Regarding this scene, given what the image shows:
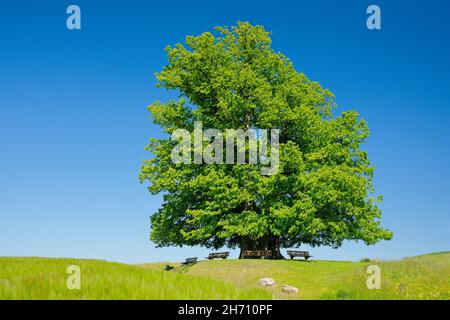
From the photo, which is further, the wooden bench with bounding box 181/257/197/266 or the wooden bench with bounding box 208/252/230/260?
the wooden bench with bounding box 208/252/230/260

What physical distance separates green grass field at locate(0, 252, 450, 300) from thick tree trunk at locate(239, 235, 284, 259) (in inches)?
232

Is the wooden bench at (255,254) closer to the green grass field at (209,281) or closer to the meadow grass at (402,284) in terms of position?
the green grass field at (209,281)

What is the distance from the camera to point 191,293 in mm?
13180

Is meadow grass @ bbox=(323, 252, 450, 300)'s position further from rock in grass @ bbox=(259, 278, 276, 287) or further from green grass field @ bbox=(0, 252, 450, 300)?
rock in grass @ bbox=(259, 278, 276, 287)

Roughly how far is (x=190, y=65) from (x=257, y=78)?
18.8 feet

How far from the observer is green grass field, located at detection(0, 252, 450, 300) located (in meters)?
12.9

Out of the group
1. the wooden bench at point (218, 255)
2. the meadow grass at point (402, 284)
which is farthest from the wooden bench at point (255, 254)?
the meadow grass at point (402, 284)

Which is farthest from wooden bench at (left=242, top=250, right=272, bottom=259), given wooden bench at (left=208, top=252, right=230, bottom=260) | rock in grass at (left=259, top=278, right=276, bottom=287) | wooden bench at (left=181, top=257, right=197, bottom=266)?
rock in grass at (left=259, top=278, right=276, bottom=287)

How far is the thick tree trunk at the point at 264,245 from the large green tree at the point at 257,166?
83 millimetres

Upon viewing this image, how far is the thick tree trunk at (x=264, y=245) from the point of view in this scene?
4047 cm

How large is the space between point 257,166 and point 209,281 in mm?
22539

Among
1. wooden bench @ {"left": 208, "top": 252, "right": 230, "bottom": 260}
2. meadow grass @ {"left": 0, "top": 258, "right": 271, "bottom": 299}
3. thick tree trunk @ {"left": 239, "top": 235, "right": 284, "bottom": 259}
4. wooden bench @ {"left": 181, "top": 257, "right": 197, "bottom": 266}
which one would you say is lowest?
wooden bench @ {"left": 181, "top": 257, "right": 197, "bottom": 266}
